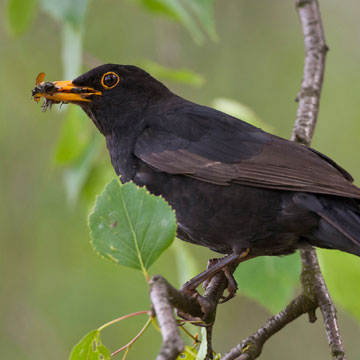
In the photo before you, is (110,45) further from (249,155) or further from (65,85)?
(249,155)

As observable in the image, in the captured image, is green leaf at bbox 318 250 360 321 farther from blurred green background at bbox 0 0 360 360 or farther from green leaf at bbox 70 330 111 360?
blurred green background at bbox 0 0 360 360

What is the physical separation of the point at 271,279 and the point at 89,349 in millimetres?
1661

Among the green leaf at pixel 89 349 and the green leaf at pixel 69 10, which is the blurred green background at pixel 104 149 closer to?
the green leaf at pixel 69 10

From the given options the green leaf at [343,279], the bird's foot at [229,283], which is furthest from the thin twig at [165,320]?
the green leaf at [343,279]

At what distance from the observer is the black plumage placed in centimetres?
362

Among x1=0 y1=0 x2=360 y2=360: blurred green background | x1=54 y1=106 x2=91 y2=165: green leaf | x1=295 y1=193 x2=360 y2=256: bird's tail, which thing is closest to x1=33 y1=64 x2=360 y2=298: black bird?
x1=295 y1=193 x2=360 y2=256: bird's tail

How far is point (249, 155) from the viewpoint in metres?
3.89

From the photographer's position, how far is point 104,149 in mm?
6086

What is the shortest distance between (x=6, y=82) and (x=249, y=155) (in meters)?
4.67

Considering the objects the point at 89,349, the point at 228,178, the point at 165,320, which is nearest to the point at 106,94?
the point at 228,178

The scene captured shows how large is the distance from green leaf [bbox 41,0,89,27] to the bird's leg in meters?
1.64

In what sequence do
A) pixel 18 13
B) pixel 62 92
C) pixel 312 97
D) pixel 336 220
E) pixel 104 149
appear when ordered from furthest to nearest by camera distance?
1. pixel 104 149
2. pixel 312 97
3. pixel 18 13
4. pixel 62 92
5. pixel 336 220

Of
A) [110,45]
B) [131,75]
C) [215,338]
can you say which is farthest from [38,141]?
[131,75]

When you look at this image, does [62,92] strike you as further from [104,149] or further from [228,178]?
[104,149]
